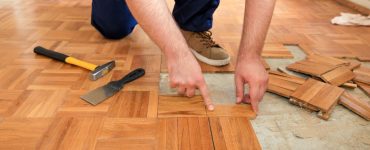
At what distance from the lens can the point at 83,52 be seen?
118 centimetres

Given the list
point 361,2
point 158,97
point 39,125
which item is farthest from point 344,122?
point 361,2

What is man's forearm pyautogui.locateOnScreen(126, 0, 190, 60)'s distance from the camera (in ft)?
2.17

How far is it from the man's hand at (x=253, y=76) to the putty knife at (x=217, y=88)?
9 centimetres

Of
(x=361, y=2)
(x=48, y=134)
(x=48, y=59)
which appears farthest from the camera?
(x=361, y=2)

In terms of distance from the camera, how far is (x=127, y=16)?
1296mm

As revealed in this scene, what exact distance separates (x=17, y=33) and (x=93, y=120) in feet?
2.77

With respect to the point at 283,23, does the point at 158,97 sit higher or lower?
higher

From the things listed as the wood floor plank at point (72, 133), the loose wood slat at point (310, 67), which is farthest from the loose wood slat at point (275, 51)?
the wood floor plank at point (72, 133)

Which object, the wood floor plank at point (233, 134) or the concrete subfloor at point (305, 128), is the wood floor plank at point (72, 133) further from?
the concrete subfloor at point (305, 128)

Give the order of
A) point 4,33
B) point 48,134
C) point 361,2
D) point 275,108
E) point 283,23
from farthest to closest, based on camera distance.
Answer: point 361,2
point 283,23
point 4,33
point 275,108
point 48,134

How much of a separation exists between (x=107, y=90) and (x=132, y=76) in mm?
104

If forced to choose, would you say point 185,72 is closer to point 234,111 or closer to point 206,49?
point 234,111

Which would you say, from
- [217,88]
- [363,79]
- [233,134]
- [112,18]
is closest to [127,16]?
[112,18]

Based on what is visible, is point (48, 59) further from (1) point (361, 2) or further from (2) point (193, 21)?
(1) point (361, 2)
